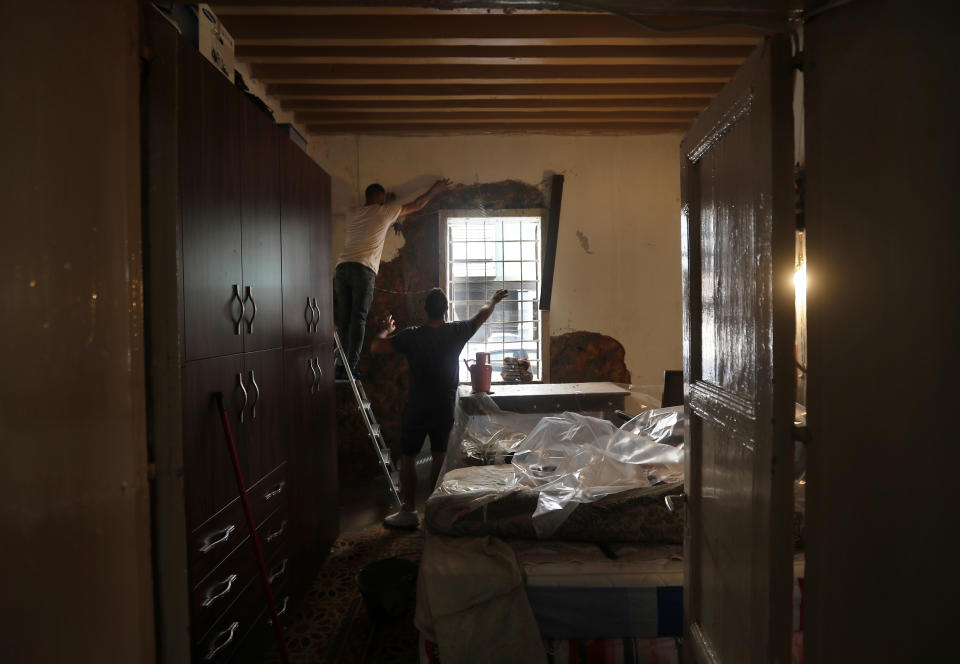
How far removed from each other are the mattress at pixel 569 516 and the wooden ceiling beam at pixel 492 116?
10.9 feet

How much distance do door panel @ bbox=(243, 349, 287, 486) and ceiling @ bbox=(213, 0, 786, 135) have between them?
1.63 meters

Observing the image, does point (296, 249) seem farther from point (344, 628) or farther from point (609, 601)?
point (609, 601)

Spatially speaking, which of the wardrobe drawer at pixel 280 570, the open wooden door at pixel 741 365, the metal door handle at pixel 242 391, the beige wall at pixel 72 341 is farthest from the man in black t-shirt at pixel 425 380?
the beige wall at pixel 72 341

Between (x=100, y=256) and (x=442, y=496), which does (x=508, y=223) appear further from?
(x=100, y=256)

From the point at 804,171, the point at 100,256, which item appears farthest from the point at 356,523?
the point at 804,171

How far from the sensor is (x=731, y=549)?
1.26 metres

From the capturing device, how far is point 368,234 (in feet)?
14.5

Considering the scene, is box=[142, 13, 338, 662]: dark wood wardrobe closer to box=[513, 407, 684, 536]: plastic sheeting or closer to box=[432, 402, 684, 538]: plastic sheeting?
box=[432, 402, 684, 538]: plastic sheeting

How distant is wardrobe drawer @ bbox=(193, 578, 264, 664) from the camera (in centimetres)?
171

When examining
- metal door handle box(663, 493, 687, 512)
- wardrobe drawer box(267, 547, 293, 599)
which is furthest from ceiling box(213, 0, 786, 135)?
wardrobe drawer box(267, 547, 293, 599)

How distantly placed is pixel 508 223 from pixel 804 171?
4.16 metres

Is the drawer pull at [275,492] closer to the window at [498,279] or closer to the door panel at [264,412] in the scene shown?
the door panel at [264,412]

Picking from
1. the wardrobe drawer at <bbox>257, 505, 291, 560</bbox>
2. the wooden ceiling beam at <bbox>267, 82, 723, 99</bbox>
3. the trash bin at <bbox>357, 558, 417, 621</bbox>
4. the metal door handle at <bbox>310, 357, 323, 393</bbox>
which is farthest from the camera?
the wooden ceiling beam at <bbox>267, 82, 723, 99</bbox>

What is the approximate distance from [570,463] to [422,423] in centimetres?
140
